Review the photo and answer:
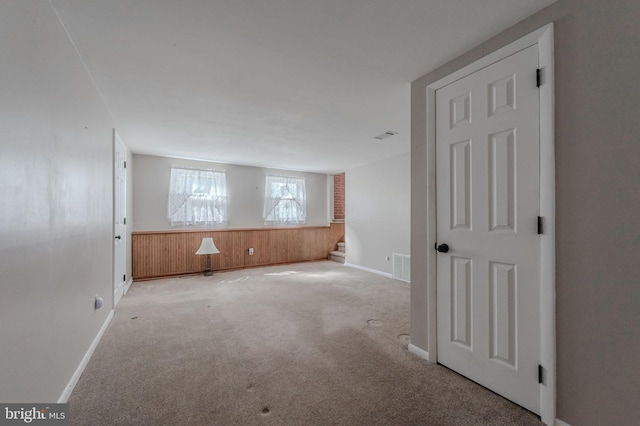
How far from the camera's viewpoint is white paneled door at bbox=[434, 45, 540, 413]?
1572 millimetres

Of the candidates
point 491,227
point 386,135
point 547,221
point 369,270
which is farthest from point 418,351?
point 369,270

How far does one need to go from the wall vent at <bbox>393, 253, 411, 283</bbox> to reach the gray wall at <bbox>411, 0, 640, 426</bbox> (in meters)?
3.42

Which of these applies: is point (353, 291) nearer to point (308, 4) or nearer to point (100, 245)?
point (100, 245)

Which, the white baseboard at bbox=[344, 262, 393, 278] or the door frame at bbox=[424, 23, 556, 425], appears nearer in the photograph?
the door frame at bbox=[424, 23, 556, 425]

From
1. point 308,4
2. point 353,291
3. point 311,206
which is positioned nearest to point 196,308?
point 353,291

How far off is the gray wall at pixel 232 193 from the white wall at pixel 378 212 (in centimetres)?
108

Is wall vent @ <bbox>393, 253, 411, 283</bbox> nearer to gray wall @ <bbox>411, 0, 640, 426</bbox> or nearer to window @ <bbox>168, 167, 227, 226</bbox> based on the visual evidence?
gray wall @ <bbox>411, 0, 640, 426</bbox>

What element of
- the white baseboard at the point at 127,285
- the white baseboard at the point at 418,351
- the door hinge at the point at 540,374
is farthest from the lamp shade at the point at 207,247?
the door hinge at the point at 540,374

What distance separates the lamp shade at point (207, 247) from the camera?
5.22m

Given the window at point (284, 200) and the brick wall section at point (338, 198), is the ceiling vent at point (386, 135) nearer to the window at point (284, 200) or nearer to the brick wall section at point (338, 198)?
the window at point (284, 200)

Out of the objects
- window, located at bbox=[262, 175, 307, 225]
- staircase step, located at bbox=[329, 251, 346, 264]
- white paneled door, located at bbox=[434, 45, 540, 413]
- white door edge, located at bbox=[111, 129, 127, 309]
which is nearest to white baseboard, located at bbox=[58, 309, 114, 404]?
white door edge, located at bbox=[111, 129, 127, 309]

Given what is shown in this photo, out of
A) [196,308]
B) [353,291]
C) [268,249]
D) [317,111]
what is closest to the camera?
[317,111]

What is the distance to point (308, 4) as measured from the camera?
149cm

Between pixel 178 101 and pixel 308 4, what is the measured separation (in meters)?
1.83
